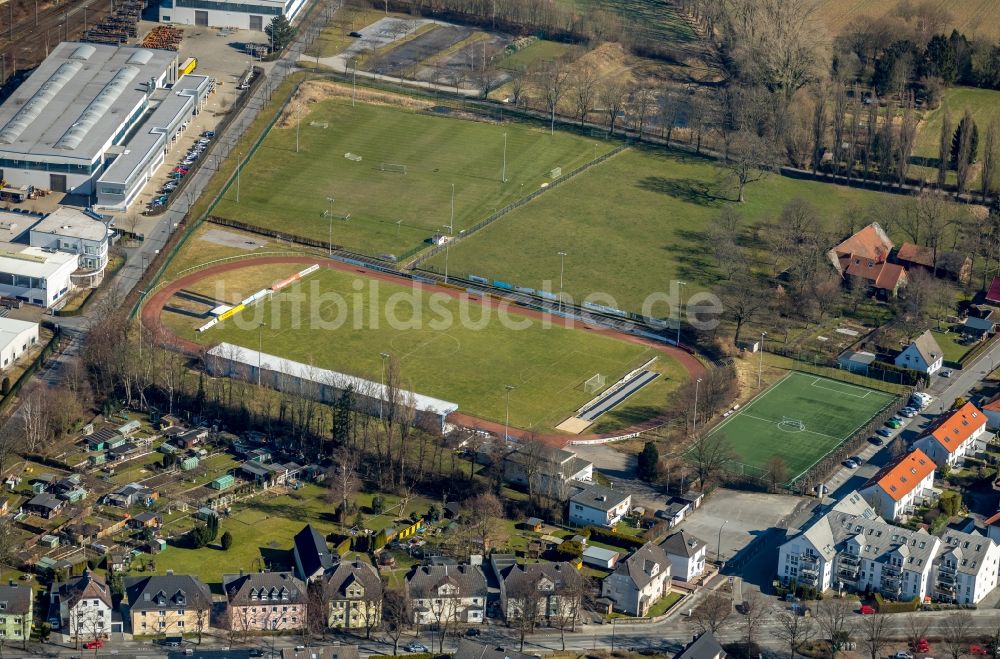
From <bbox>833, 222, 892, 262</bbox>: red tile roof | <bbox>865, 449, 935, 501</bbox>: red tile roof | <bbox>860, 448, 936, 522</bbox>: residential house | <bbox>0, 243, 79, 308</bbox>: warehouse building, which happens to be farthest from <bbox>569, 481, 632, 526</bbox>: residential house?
<bbox>0, 243, 79, 308</bbox>: warehouse building

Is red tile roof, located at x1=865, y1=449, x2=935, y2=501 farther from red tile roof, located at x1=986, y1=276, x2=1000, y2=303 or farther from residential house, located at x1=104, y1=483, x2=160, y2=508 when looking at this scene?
residential house, located at x1=104, y1=483, x2=160, y2=508

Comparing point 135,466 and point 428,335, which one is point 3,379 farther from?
point 428,335

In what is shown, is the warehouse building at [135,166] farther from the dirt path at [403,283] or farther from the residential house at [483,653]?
the residential house at [483,653]

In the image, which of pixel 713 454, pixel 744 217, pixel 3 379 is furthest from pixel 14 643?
pixel 744 217

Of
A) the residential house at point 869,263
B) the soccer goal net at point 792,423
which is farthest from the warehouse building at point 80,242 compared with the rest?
the residential house at point 869,263

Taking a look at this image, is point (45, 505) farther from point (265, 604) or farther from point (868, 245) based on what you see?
point (868, 245)
